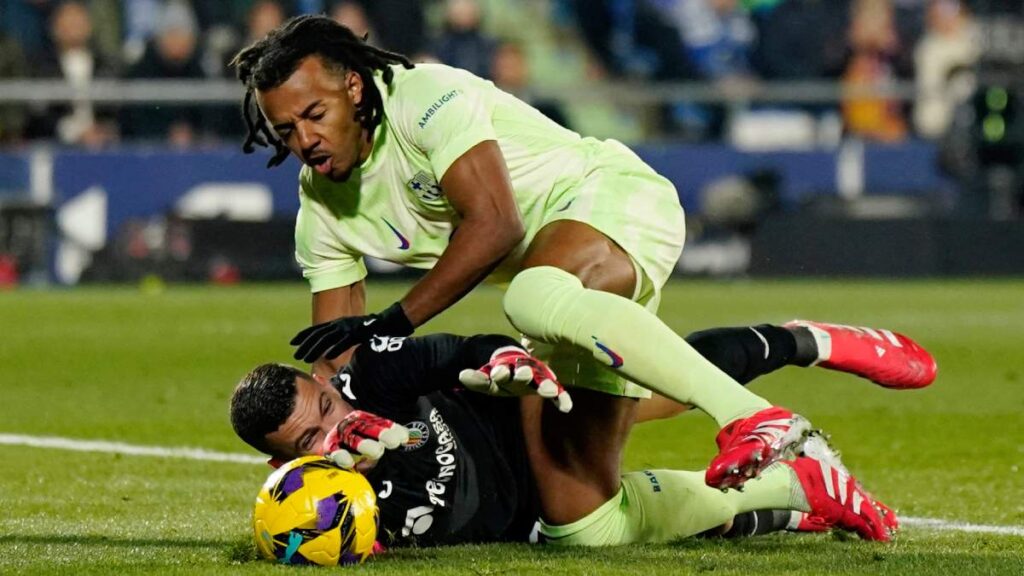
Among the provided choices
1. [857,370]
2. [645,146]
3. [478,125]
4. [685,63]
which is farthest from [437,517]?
[685,63]

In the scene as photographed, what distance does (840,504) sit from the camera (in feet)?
16.6

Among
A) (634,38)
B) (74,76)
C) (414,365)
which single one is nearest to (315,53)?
(414,365)

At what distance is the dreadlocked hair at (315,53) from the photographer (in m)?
5.07

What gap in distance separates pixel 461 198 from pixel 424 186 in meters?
0.24

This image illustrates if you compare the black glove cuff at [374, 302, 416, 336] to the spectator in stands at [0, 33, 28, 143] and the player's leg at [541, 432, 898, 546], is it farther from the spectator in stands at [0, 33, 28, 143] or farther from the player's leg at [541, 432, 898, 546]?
the spectator in stands at [0, 33, 28, 143]

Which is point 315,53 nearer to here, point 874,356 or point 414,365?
point 414,365

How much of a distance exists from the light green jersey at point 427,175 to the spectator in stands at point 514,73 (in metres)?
12.4

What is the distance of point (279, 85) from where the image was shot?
5062mm

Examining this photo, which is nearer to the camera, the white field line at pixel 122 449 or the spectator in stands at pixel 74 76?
the white field line at pixel 122 449

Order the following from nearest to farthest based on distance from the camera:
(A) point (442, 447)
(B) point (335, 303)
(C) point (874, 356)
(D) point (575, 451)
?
(A) point (442, 447)
(D) point (575, 451)
(B) point (335, 303)
(C) point (874, 356)

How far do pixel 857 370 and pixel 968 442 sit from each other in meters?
1.87

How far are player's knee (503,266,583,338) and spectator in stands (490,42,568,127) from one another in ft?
43.8

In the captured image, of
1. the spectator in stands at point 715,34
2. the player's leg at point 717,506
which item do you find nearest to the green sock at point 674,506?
the player's leg at point 717,506

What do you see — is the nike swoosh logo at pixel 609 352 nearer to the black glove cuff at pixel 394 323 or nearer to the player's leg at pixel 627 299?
the player's leg at pixel 627 299
